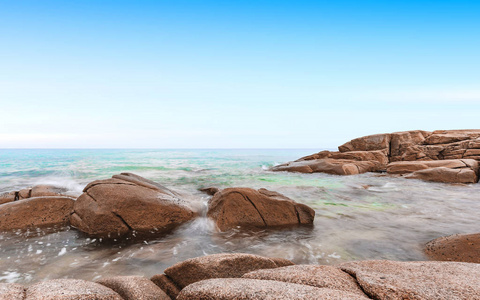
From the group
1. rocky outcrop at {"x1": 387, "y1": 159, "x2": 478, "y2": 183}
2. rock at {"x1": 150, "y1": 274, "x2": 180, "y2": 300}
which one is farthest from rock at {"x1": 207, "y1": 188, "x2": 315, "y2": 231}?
rocky outcrop at {"x1": 387, "y1": 159, "x2": 478, "y2": 183}

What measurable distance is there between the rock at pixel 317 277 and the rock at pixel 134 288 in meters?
0.93

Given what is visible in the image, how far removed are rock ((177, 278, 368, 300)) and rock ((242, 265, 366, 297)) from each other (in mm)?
224

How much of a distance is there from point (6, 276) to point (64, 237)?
1529 millimetres

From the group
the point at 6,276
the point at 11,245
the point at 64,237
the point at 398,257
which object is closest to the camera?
the point at 6,276

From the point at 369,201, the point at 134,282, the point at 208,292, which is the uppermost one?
the point at 208,292

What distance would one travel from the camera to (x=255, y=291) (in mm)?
1841

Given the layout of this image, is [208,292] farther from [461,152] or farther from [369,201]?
[461,152]

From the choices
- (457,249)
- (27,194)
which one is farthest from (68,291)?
(27,194)

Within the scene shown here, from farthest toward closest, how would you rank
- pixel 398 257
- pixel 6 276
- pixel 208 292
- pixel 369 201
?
1. pixel 369 201
2. pixel 398 257
3. pixel 6 276
4. pixel 208 292

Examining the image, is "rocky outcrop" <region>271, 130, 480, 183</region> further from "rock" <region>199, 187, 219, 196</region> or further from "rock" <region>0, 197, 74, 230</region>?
"rock" <region>0, 197, 74, 230</region>

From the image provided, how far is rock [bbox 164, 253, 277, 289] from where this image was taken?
2727 mm

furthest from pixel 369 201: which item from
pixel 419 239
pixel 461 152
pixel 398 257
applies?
pixel 461 152

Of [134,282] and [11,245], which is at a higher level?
[134,282]

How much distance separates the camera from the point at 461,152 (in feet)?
60.1
